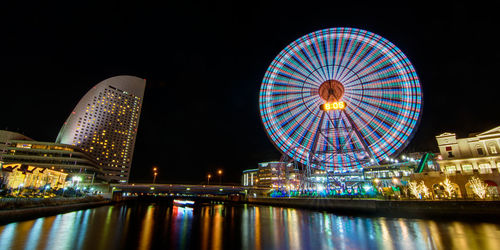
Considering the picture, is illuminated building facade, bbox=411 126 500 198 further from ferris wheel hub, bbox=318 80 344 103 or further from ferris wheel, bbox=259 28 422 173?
ferris wheel hub, bbox=318 80 344 103

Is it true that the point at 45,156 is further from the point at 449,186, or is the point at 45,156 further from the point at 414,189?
the point at 449,186

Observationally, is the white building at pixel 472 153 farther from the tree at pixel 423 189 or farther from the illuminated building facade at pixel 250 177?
the illuminated building facade at pixel 250 177

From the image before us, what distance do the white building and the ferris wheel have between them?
8.44 meters

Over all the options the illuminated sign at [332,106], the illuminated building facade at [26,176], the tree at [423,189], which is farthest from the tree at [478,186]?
the illuminated building facade at [26,176]

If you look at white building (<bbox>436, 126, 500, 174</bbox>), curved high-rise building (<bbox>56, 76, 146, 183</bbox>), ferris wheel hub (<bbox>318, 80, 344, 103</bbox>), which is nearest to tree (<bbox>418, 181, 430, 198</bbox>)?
white building (<bbox>436, 126, 500, 174</bbox>)

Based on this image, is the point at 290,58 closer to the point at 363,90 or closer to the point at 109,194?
the point at 363,90

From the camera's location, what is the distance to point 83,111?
12750 cm

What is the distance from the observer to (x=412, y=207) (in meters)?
31.7

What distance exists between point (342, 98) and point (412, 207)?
80.5 feet

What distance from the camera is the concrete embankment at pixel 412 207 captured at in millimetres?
26973

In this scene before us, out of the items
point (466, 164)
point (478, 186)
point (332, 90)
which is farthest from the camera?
point (332, 90)

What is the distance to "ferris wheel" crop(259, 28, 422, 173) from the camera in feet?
141

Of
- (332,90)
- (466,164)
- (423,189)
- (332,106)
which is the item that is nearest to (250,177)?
(332,90)

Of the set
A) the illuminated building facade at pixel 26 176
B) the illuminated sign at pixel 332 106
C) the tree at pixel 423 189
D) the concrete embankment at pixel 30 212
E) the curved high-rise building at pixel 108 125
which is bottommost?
the concrete embankment at pixel 30 212
